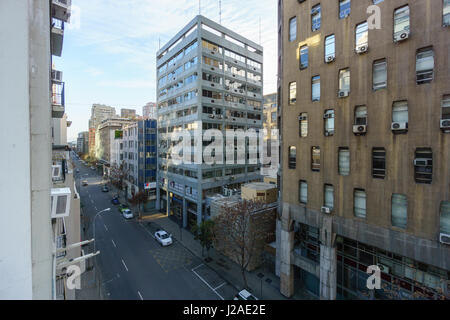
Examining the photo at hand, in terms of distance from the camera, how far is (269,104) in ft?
234

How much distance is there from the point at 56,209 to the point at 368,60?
59.9 feet

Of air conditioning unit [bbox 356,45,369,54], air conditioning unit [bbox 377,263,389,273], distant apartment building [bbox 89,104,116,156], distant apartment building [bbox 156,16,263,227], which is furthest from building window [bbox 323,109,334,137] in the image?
distant apartment building [bbox 89,104,116,156]

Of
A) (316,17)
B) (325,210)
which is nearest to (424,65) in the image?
(316,17)

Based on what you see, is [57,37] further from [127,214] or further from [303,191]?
[127,214]

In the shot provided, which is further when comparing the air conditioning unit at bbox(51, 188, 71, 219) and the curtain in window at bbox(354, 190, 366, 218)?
the curtain in window at bbox(354, 190, 366, 218)

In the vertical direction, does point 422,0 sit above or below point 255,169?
above

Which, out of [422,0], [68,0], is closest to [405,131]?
[422,0]

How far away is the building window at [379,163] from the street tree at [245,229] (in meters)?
11.5

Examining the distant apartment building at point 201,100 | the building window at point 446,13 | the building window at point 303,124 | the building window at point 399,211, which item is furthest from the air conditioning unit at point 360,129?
the distant apartment building at point 201,100

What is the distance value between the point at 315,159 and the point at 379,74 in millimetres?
6538

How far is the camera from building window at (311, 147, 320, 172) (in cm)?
1560

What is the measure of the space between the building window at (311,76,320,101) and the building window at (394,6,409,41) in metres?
4.81

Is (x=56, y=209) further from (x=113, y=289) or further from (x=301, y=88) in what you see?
(x=301, y=88)

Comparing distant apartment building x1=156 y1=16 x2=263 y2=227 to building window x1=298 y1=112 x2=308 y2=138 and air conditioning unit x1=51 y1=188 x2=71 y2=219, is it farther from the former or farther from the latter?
air conditioning unit x1=51 y1=188 x2=71 y2=219
